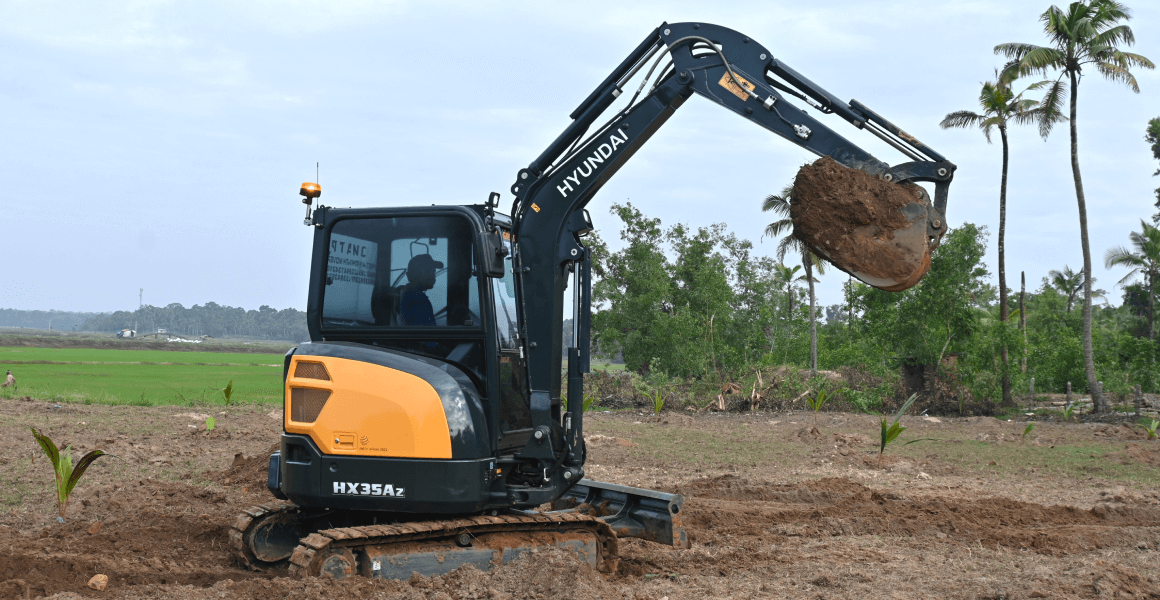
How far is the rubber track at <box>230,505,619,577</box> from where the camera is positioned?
5168 millimetres

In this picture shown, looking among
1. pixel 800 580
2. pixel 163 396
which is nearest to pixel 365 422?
pixel 800 580

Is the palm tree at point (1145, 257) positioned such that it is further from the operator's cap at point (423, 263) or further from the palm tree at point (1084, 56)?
the operator's cap at point (423, 263)

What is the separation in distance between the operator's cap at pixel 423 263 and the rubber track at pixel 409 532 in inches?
66.1

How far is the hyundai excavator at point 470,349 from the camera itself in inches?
213

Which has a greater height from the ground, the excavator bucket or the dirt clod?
the excavator bucket

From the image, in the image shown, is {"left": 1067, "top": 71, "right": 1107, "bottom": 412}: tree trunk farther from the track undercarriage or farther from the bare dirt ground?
the track undercarriage

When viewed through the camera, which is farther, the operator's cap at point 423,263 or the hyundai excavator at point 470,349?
the operator's cap at point 423,263

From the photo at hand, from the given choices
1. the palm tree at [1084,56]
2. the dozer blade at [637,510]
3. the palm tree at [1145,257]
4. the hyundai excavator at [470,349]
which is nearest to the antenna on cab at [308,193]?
the hyundai excavator at [470,349]

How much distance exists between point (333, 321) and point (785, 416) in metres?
19.8

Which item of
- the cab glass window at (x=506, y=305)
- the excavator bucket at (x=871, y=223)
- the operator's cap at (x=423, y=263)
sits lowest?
the cab glass window at (x=506, y=305)

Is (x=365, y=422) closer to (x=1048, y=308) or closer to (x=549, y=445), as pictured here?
(x=549, y=445)

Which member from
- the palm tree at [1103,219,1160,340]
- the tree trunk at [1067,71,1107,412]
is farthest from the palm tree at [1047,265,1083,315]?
the tree trunk at [1067,71,1107,412]

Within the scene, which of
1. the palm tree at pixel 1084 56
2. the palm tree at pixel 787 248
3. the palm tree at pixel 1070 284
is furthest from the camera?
the palm tree at pixel 1070 284

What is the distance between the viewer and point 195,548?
6.84 meters
